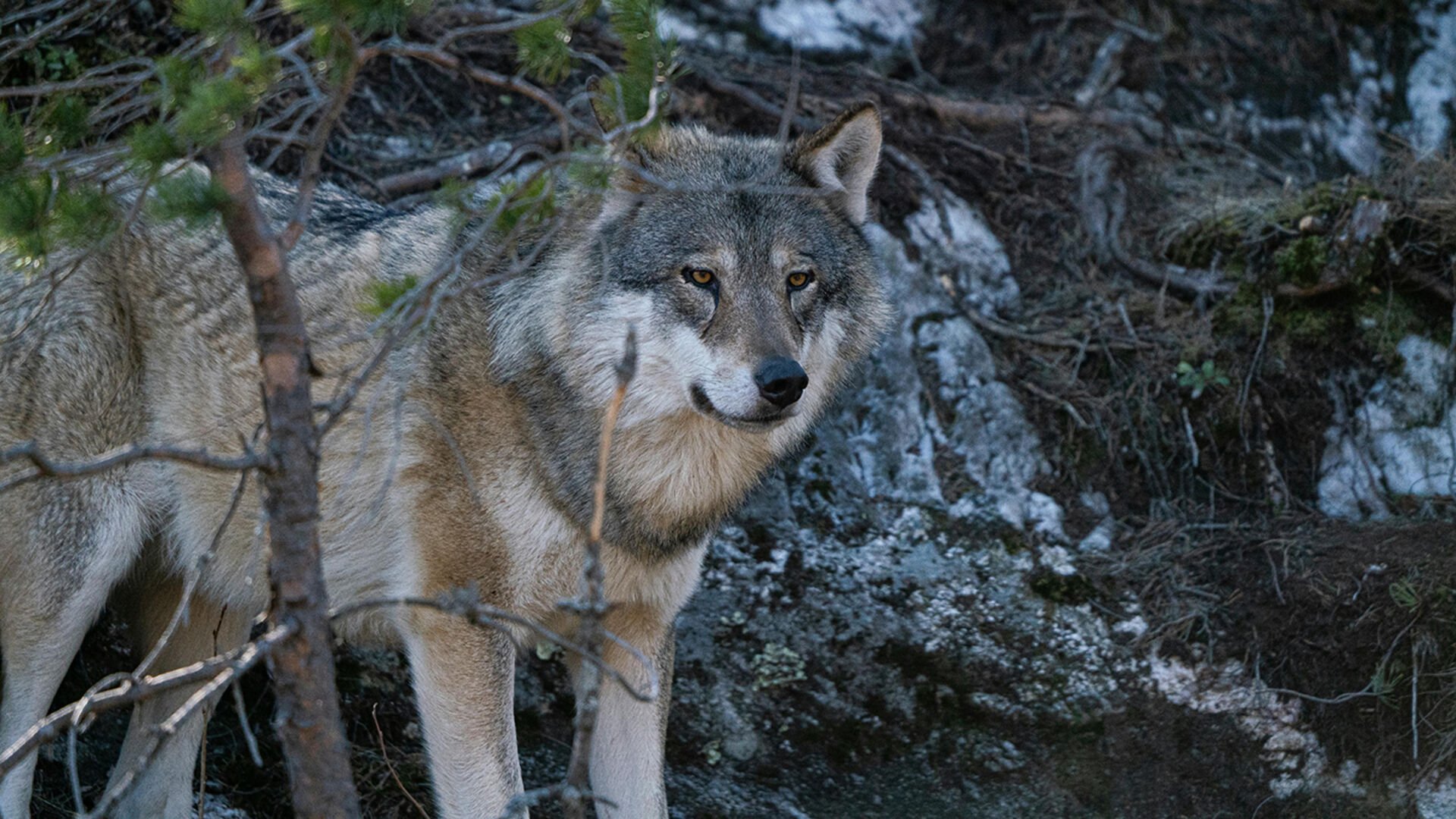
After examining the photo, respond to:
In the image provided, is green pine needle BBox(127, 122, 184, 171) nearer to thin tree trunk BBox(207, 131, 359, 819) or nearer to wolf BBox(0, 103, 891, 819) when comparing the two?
thin tree trunk BBox(207, 131, 359, 819)

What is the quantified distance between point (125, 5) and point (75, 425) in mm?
2691

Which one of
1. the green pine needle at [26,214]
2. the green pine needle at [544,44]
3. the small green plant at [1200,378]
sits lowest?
the green pine needle at [26,214]

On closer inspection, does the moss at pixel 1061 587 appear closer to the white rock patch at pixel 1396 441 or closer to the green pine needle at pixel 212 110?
the white rock patch at pixel 1396 441

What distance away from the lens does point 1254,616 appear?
17.9 ft

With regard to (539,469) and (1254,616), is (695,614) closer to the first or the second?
(539,469)

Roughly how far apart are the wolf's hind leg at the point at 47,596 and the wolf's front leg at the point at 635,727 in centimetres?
171

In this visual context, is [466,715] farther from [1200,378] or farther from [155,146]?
[1200,378]

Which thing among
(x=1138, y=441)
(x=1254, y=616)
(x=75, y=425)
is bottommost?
(x=75, y=425)

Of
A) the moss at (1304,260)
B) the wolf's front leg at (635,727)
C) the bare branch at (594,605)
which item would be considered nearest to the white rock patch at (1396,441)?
the moss at (1304,260)

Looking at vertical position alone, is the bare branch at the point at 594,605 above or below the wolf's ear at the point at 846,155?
below

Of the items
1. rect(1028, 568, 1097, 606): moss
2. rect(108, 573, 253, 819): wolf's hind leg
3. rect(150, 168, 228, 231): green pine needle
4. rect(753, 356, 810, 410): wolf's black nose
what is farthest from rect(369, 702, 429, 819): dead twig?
rect(1028, 568, 1097, 606): moss

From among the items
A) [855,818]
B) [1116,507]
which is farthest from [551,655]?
[1116,507]

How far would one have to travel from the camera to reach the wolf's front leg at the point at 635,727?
4336 millimetres

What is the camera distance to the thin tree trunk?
2740 mm
